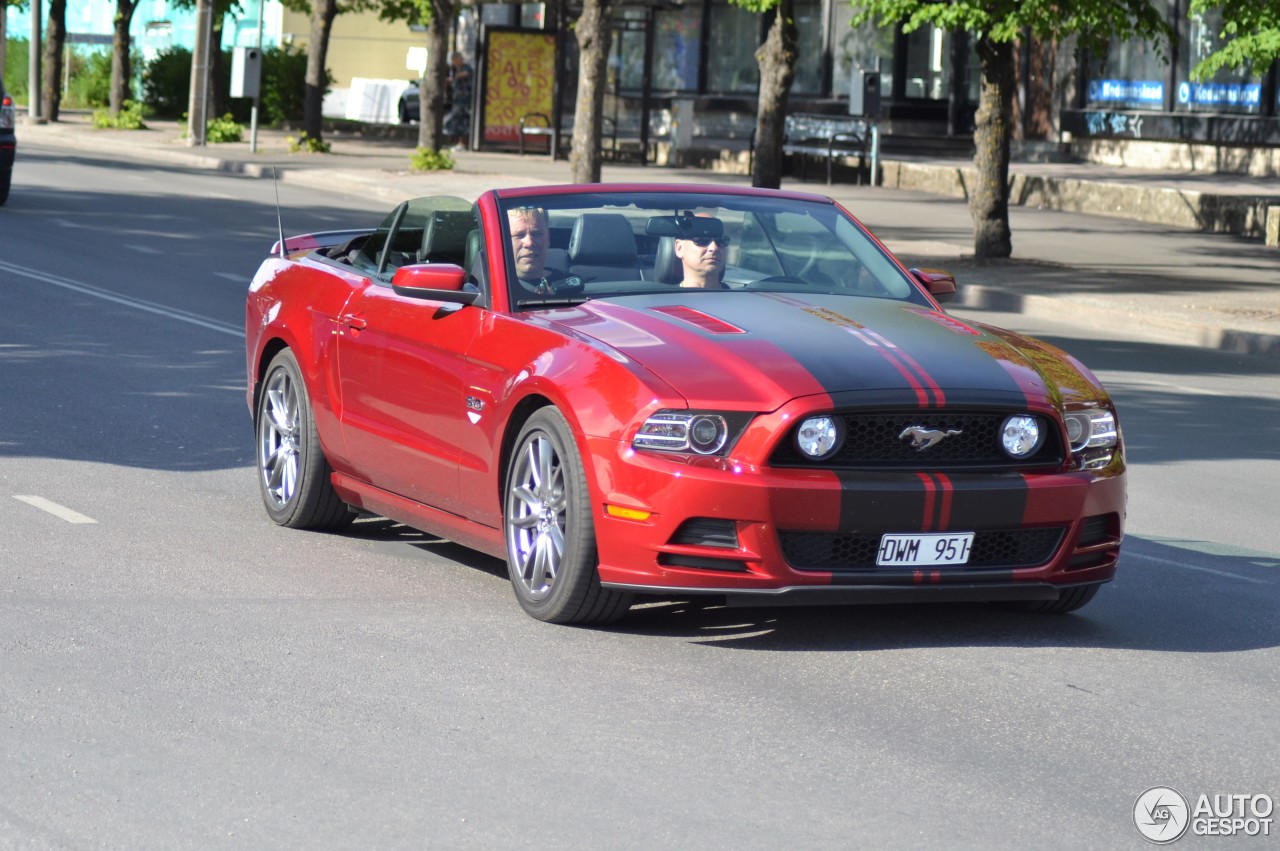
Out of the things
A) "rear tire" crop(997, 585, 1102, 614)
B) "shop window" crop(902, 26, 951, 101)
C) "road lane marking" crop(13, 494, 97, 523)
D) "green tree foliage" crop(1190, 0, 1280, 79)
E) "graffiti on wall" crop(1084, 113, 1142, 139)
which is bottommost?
"road lane marking" crop(13, 494, 97, 523)

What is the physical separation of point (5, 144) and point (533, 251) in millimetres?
19904

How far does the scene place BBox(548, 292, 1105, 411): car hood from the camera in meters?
6.37

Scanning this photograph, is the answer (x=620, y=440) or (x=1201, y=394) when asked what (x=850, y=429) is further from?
(x=1201, y=394)

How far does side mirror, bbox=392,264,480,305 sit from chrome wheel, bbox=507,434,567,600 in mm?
750

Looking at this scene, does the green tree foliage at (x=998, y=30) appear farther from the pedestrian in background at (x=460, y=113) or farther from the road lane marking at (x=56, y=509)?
the pedestrian in background at (x=460, y=113)

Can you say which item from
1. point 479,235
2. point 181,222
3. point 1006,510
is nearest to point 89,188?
point 181,222

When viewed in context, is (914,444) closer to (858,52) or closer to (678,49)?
(858,52)

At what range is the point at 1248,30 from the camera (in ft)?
71.1

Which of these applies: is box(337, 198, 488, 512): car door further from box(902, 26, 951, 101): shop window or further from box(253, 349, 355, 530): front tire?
box(902, 26, 951, 101): shop window

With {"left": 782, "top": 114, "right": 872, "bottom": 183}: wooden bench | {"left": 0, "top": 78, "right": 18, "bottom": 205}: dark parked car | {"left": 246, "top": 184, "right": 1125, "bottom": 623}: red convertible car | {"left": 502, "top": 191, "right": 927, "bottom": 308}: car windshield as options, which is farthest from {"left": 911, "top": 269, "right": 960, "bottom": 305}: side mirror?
{"left": 782, "top": 114, "right": 872, "bottom": 183}: wooden bench

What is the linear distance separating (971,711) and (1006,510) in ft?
2.73

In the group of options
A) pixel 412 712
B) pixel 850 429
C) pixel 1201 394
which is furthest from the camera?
pixel 1201 394

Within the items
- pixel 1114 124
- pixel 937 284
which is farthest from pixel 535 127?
pixel 937 284

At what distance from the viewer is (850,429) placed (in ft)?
21.0
